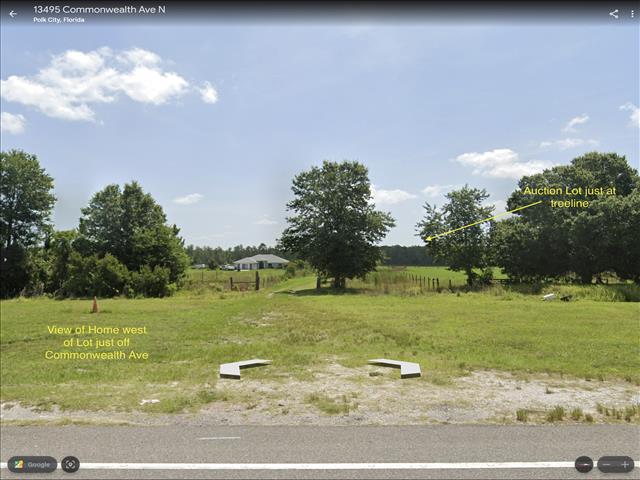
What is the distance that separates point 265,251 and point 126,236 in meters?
114

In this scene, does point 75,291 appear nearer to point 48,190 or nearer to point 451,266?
point 48,190

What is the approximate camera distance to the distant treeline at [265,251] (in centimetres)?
4395

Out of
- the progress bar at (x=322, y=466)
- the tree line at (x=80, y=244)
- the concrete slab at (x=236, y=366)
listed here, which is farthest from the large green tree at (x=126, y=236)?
the progress bar at (x=322, y=466)

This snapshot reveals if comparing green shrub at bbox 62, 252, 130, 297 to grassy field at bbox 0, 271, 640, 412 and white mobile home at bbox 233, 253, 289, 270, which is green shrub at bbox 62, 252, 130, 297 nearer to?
grassy field at bbox 0, 271, 640, 412

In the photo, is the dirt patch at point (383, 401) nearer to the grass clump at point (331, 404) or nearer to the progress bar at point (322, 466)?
the grass clump at point (331, 404)

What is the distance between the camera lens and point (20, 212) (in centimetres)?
3738

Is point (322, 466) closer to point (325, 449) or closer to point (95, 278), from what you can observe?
point (325, 449)

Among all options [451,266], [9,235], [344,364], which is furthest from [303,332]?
[9,235]

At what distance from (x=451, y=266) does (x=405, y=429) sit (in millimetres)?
37202

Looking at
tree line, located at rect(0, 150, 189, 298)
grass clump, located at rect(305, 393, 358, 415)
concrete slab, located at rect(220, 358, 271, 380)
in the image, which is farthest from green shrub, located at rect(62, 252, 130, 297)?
grass clump, located at rect(305, 393, 358, 415)

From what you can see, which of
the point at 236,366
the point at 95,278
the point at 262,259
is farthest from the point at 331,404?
the point at 262,259

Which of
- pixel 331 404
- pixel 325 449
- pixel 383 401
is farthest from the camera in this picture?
pixel 383 401

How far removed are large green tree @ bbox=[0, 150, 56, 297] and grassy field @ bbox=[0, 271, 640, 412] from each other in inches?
879

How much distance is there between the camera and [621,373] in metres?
7.55
